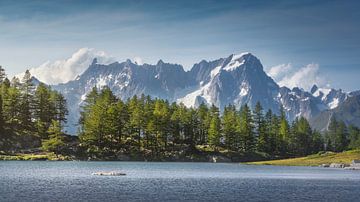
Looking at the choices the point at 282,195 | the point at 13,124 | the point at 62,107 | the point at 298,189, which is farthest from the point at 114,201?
the point at 62,107

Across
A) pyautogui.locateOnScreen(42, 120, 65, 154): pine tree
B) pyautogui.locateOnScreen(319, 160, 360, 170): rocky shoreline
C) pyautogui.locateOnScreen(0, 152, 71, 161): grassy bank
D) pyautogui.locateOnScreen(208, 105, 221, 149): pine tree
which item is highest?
pyautogui.locateOnScreen(208, 105, 221, 149): pine tree

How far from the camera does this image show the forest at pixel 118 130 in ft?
475

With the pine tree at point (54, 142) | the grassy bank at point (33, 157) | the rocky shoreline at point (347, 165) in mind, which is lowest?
the rocky shoreline at point (347, 165)

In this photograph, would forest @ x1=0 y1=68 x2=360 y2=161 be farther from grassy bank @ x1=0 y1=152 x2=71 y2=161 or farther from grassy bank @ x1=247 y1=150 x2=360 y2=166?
grassy bank @ x1=247 y1=150 x2=360 y2=166

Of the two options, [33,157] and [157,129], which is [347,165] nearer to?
[157,129]

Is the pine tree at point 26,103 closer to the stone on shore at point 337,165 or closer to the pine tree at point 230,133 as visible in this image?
the pine tree at point 230,133

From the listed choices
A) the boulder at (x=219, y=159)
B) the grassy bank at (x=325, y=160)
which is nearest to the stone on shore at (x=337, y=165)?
the grassy bank at (x=325, y=160)

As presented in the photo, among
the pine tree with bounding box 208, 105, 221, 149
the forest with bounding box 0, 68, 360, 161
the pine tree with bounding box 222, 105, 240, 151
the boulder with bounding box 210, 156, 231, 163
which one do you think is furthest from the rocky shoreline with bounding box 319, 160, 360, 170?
the pine tree with bounding box 222, 105, 240, 151

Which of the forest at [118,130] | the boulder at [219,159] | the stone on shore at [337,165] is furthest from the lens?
the boulder at [219,159]

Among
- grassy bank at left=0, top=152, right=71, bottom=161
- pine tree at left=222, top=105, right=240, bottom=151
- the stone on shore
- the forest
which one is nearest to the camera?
grassy bank at left=0, top=152, right=71, bottom=161

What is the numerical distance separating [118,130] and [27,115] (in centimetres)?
3012

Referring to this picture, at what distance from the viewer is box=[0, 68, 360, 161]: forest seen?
14475 cm

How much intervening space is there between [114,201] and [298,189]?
27167 mm

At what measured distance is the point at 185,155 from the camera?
161 meters
